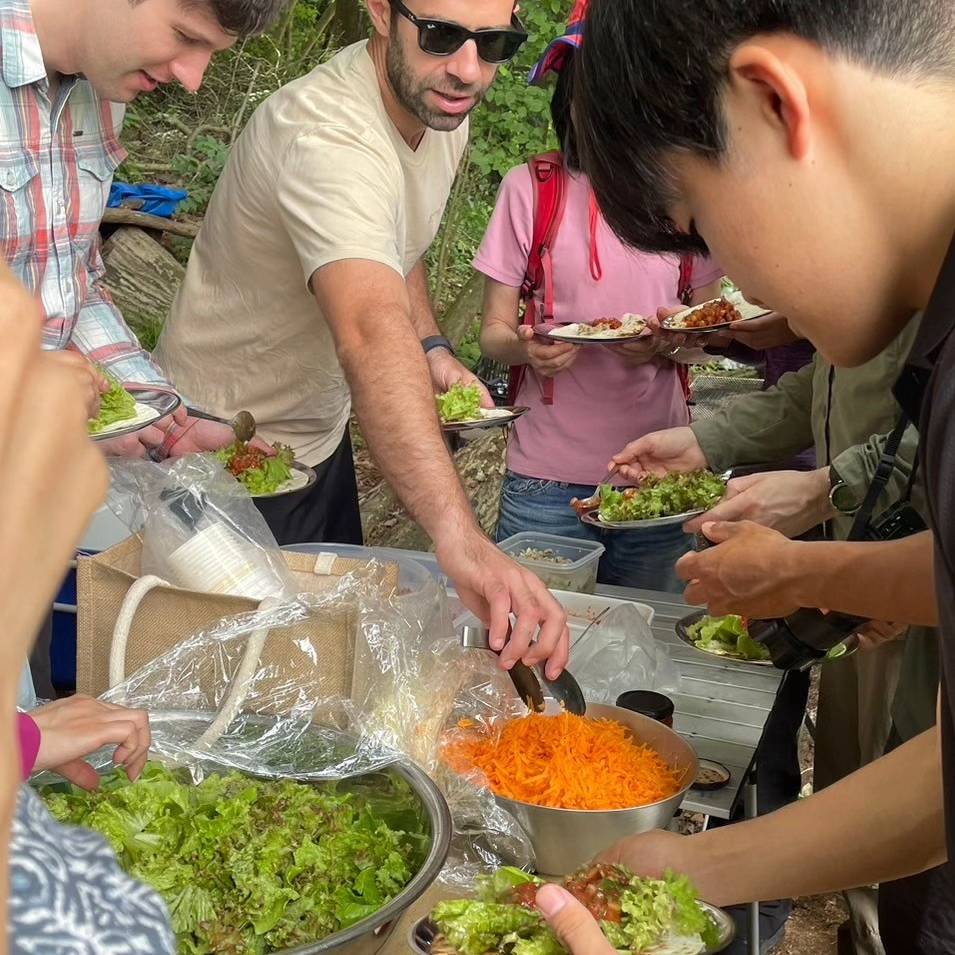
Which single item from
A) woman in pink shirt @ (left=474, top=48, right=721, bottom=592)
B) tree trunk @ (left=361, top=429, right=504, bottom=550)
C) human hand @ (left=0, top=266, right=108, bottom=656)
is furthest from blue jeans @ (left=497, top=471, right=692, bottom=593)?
human hand @ (left=0, top=266, right=108, bottom=656)

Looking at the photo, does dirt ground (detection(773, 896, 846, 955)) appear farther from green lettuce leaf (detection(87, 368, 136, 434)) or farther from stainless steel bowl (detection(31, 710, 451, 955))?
green lettuce leaf (detection(87, 368, 136, 434))

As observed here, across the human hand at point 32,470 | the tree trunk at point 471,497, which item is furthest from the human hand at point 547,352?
the human hand at point 32,470

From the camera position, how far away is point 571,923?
0.98 metres

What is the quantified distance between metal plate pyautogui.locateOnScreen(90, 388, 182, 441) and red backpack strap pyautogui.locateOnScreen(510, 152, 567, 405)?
134 cm

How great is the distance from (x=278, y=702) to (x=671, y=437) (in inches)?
75.2

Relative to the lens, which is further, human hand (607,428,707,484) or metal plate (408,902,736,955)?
human hand (607,428,707,484)

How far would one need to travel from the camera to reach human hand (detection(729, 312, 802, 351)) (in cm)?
335

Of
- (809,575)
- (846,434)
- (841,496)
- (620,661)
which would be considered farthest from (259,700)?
(846,434)

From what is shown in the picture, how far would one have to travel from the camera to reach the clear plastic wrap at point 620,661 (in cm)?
216

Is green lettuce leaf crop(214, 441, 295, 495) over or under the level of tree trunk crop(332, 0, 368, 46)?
under

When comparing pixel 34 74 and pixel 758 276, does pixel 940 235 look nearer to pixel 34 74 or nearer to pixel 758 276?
pixel 758 276

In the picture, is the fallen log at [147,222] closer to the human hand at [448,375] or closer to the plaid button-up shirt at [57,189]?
the human hand at [448,375]

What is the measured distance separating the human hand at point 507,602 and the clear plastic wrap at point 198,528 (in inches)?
12.2

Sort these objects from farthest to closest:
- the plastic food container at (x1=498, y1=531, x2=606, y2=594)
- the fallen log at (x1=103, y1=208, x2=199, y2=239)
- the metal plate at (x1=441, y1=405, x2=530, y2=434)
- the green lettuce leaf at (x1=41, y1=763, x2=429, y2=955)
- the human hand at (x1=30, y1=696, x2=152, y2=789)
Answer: the fallen log at (x1=103, y1=208, x2=199, y2=239), the metal plate at (x1=441, y1=405, x2=530, y2=434), the plastic food container at (x1=498, y1=531, x2=606, y2=594), the human hand at (x1=30, y1=696, x2=152, y2=789), the green lettuce leaf at (x1=41, y1=763, x2=429, y2=955)
